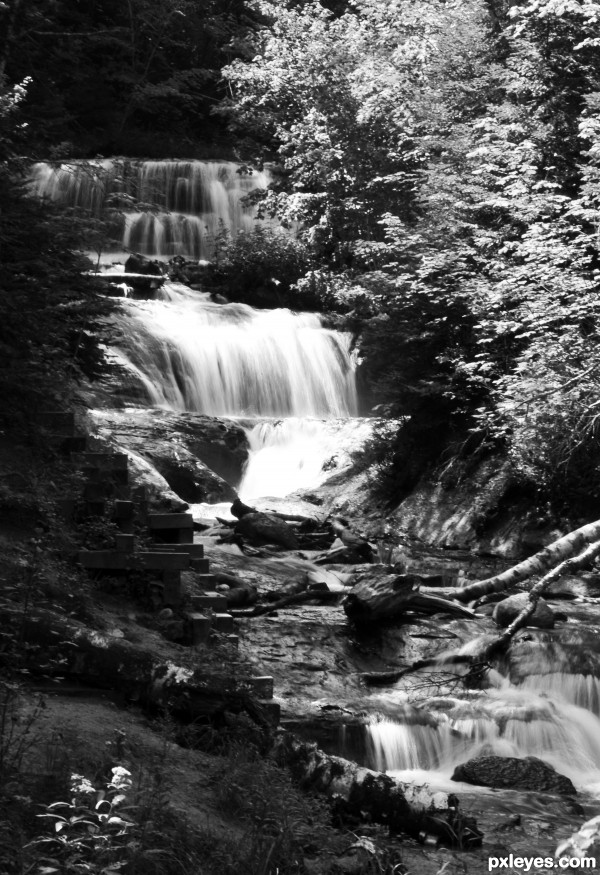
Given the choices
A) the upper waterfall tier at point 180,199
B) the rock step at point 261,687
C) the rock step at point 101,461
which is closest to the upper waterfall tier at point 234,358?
the upper waterfall tier at point 180,199

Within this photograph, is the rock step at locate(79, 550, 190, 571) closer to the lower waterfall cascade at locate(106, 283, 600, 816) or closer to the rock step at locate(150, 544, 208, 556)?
the rock step at locate(150, 544, 208, 556)

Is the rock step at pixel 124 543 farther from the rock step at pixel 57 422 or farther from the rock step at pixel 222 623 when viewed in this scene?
the rock step at pixel 222 623

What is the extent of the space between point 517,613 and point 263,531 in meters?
3.99

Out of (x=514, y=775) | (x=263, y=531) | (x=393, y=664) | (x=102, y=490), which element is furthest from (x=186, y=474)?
(x=514, y=775)

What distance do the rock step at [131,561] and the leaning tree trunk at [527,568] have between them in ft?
6.48

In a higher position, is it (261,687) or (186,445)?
(186,445)

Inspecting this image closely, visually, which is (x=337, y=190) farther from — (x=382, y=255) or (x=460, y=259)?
(x=460, y=259)

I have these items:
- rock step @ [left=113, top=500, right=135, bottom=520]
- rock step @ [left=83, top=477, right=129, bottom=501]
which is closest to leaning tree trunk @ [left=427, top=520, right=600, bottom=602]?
rock step @ [left=113, top=500, right=135, bottom=520]

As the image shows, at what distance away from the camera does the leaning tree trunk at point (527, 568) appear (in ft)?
22.4

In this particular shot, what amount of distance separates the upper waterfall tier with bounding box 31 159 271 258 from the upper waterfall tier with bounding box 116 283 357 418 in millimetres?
3960

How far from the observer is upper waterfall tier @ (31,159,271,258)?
2694cm

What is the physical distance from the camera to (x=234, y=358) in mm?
21344

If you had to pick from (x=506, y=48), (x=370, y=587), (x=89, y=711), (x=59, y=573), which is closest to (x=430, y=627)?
(x=370, y=587)

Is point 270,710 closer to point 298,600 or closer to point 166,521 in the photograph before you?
point 166,521
